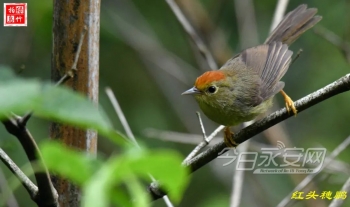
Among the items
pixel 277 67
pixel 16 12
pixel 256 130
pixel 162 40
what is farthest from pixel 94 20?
pixel 162 40

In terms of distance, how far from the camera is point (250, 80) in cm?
401

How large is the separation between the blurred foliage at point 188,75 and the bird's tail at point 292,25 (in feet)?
4.13

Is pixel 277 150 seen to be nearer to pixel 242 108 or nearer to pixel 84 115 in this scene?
pixel 242 108

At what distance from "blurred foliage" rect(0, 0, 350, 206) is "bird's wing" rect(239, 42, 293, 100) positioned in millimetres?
1424

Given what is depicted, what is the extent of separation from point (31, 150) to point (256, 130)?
1.29 meters

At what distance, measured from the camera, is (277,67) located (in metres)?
3.90

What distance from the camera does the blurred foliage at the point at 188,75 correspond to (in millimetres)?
5484

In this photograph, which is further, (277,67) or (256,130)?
(277,67)

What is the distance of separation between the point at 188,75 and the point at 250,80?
6.87ft

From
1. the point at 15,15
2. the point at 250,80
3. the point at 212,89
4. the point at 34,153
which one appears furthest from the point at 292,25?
the point at 34,153

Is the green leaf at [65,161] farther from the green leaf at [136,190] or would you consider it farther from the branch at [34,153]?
the branch at [34,153]

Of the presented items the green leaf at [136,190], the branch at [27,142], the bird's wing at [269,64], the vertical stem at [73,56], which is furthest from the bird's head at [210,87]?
the green leaf at [136,190]

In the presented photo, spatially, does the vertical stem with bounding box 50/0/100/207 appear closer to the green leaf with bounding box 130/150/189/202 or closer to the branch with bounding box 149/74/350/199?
the branch with bounding box 149/74/350/199

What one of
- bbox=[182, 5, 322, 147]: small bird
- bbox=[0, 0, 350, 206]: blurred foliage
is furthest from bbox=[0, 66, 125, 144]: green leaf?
bbox=[0, 0, 350, 206]: blurred foliage
